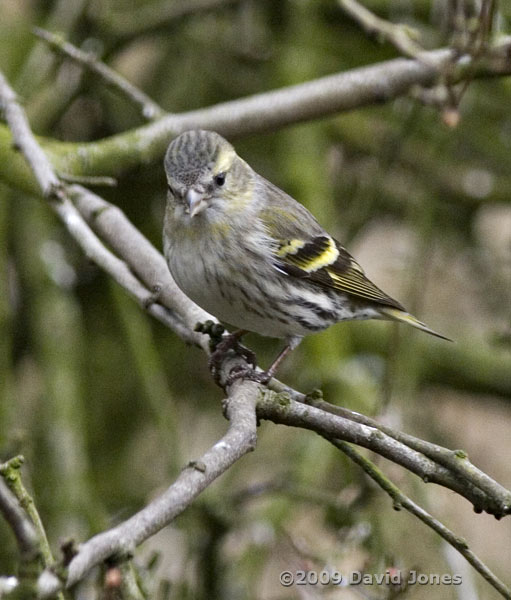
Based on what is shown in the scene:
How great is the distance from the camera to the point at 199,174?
3600mm

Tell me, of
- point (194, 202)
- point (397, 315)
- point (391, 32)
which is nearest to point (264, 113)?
point (391, 32)

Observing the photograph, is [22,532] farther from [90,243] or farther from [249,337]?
[249,337]

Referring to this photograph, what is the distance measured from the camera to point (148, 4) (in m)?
6.33

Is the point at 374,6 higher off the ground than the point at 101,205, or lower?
higher

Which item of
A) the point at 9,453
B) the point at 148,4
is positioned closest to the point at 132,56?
the point at 148,4

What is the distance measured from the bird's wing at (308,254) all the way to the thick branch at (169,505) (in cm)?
141

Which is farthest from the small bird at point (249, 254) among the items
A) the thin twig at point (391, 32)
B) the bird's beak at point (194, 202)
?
the thin twig at point (391, 32)

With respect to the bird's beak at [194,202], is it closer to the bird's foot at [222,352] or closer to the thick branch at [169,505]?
the bird's foot at [222,352]

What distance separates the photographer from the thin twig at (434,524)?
2.45 metres

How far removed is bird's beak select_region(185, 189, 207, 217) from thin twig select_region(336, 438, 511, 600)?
1.14m

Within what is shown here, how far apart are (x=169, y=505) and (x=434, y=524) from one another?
2.88 ft

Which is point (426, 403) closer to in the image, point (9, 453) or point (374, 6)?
point (374, 6)

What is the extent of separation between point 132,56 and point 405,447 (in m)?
6.22

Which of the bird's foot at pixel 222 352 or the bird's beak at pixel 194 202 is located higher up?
the bird's beak at pixel 194 202
